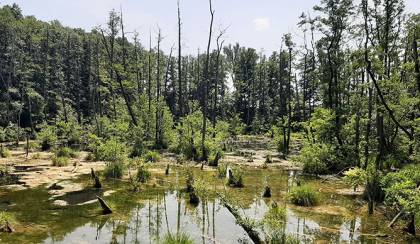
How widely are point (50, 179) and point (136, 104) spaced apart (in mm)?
20178

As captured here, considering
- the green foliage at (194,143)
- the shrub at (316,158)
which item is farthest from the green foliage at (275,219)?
the green foliage at (194,143)

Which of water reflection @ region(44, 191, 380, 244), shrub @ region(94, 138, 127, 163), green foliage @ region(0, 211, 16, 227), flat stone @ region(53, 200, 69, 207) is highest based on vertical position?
shrub @ region(94, 138, 127, 163)

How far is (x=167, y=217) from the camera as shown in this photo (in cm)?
1384

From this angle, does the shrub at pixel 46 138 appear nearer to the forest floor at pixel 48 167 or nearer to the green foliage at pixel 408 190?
the forest floor at pixel 48 167

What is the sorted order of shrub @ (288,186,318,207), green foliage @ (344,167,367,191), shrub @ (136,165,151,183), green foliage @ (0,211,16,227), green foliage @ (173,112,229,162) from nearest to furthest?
green foliage @ (0,211,16,227)
green foliage @ (344,167,367,191)
shrub @ (288,186,318,207)
shrub @ (136,165,151,183)
green foliage @ (173,112,229,162)

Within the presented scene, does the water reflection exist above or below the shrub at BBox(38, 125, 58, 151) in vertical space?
below

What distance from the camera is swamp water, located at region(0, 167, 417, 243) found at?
11.6 metres

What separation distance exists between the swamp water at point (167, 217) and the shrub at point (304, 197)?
39 cm

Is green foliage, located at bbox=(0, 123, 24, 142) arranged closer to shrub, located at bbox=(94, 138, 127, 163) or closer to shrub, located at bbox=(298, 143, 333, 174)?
shrub, located at bbox=(94, 138, 127, 163)

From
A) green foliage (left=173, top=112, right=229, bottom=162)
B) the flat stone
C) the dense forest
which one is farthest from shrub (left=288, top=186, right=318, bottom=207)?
green foliage (left=173, top=112, right=229, bottom=162)

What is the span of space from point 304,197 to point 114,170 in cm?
1046

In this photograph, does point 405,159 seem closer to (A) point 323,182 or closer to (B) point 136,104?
A: (A) point 323,182

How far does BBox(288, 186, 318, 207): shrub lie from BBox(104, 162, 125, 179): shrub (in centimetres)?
976

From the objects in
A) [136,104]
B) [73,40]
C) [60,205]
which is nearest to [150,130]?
[136,104]
